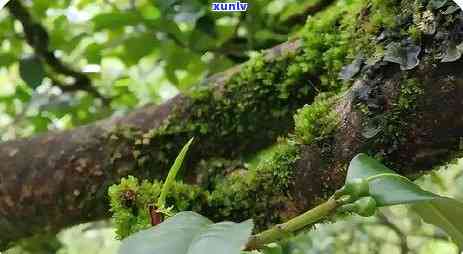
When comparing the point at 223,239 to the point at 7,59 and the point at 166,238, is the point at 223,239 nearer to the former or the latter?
the point at 166,238

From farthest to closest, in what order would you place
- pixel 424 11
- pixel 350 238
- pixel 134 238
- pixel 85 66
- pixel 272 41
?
1. pixel 350 238
2. pixel 85 66
3. pixel 272 41
4. pixel 424 11
5. pixel 134 238

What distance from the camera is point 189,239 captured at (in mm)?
270

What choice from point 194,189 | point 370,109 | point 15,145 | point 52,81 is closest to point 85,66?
point 52,81

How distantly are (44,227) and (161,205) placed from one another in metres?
0.30

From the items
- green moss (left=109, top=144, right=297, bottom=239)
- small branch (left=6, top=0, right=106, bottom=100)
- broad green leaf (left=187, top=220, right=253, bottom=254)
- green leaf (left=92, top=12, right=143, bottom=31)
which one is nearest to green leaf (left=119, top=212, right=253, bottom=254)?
broad green leaf (left=187, top=220, right=253, bottom=254)

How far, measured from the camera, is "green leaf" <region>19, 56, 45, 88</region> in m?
0.74

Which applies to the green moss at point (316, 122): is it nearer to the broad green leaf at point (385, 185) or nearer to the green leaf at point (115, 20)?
the broad green leaf at point (385, 185)

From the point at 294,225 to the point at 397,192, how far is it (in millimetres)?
45

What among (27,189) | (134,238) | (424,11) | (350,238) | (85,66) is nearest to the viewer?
(134,238)

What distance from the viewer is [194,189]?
1.50ft

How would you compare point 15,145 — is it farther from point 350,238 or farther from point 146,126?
point 350,238

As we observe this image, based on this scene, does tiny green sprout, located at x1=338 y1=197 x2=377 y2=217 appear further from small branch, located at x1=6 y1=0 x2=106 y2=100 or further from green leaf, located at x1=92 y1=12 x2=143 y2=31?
small branch, located at x1=6 y1=0 x2=106 y2=100

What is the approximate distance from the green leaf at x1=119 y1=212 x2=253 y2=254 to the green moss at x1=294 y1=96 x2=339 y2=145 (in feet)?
0.46

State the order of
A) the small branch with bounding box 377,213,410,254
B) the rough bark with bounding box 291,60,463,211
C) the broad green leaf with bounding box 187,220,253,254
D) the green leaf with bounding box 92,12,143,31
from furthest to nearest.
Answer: the small branch with bounding box 377,213,410,254, the green leaf with bounding box 92,12,143,31, the rough bark with bounding box 291,60,463,211, the broad green leaf with bounding box 187,220,253,254
